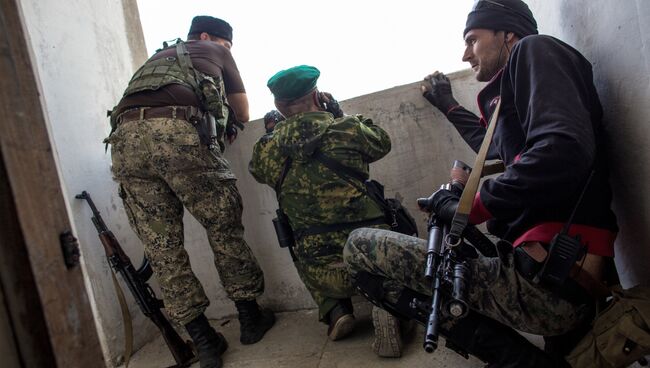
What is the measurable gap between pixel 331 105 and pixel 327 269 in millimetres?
989

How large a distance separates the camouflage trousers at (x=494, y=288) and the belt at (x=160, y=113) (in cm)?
130

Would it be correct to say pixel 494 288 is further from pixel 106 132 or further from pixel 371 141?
pixel 106 132

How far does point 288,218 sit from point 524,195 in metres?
1.49

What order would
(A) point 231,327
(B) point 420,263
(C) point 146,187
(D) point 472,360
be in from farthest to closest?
(A) point 231,327
(C) point 146,187
(D) point 472,360
(B) point 420,263

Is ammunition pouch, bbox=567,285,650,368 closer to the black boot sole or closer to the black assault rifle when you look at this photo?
the black assault rifle

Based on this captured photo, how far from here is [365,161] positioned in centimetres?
240

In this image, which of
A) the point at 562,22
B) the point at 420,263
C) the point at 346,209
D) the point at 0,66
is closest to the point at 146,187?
the point at 346,209

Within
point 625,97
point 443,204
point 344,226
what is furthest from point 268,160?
point 625,97

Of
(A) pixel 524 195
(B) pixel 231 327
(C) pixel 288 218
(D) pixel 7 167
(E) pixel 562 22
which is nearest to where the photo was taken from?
(D) pixel 7 167

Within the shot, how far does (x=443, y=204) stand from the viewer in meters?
1.61

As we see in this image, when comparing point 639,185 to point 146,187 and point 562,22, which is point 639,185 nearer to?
point 562,22

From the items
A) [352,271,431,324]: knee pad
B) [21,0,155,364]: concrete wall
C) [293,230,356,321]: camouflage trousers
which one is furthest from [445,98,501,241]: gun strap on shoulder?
[21,0,155,364]: concrete wall

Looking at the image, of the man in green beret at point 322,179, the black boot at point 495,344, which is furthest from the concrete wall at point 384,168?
the black boot at point 495,344

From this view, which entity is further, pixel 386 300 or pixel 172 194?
pixel 172 194
